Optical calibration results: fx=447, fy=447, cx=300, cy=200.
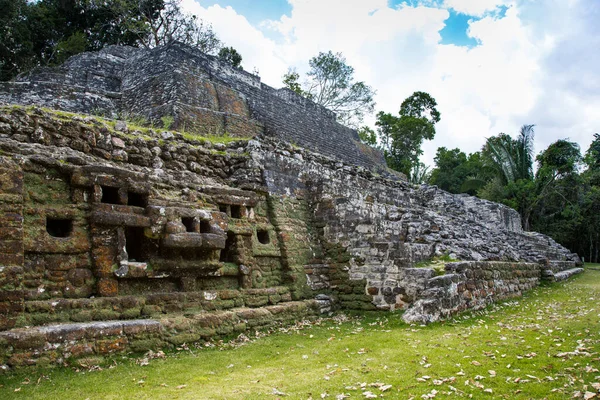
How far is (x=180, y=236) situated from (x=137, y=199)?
894 millimetres

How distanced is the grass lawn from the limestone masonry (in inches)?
19.6

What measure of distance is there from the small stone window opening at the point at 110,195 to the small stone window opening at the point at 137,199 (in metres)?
0.26

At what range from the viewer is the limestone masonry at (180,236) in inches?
214

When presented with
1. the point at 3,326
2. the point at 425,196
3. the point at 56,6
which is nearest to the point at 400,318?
the point at 3,326

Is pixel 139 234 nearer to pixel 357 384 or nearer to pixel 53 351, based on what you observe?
pixel 53 351

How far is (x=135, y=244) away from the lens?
6.62 meters

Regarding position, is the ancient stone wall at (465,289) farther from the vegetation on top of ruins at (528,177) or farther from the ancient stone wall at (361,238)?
the vegetation on top of ruins at (528,177)

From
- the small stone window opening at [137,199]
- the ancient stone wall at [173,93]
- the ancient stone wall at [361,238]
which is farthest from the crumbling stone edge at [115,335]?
the ancient stone wall at [173,93]

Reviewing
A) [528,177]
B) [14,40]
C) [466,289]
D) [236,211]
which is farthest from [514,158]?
[14,40]

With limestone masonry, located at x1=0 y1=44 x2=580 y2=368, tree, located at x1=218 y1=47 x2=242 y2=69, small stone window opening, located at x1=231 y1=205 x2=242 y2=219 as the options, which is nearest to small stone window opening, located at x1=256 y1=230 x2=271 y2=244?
limestone masonry, located at x1=0 y1=44 x2=580 y2=368

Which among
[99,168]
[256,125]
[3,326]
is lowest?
[3,326]

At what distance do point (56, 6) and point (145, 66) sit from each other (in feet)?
48.4

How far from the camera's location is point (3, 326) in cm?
487

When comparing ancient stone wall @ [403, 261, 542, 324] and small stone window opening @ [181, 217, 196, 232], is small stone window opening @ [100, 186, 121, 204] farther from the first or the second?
ancient stone wall @ [403, 261, 542, 324]
